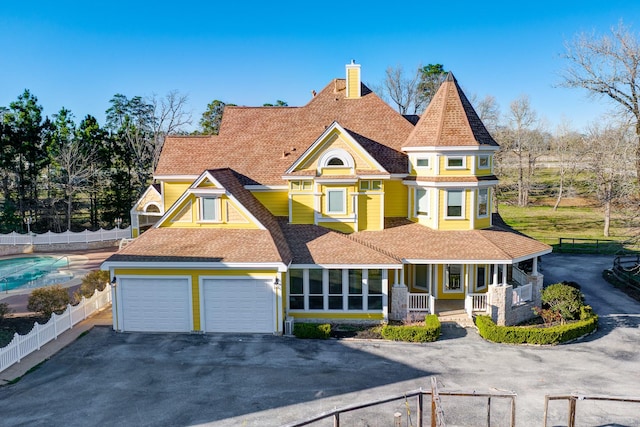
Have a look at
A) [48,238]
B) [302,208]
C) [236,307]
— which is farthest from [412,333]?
[48,238]

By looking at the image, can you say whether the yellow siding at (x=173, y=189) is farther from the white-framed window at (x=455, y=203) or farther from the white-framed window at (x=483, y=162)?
the white-framed window at (x=483, y=162)

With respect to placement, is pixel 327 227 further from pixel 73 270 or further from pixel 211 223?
pixel 73 270

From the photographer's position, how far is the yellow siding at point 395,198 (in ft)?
88.9

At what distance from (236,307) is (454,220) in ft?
38.5

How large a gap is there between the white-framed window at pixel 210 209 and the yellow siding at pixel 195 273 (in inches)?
113

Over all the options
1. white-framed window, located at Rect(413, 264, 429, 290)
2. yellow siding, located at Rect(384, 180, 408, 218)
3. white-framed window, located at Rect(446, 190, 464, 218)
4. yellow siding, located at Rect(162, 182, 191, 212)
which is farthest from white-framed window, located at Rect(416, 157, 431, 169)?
yellow siding, located at Rect(162, 182, 191, 212)

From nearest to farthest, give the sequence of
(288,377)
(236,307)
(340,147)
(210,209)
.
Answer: (288,377) → (236,307) → (210,209) → (340,147)

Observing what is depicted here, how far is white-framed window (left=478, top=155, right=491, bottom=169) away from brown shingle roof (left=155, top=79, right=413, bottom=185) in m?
3.90

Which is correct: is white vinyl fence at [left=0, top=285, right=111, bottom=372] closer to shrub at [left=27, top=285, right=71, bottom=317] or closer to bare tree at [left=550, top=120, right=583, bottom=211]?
shrub at [left=27, top=285, right=71, bottom=317]

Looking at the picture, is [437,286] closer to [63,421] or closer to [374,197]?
[374,197]

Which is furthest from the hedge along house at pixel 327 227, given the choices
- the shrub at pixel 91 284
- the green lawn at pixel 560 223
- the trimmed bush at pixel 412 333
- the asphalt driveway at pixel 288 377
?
the green lawn at pixel 560 223

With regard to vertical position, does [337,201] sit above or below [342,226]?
above

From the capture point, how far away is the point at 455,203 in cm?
2539

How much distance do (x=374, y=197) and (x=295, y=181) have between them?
4.12m
